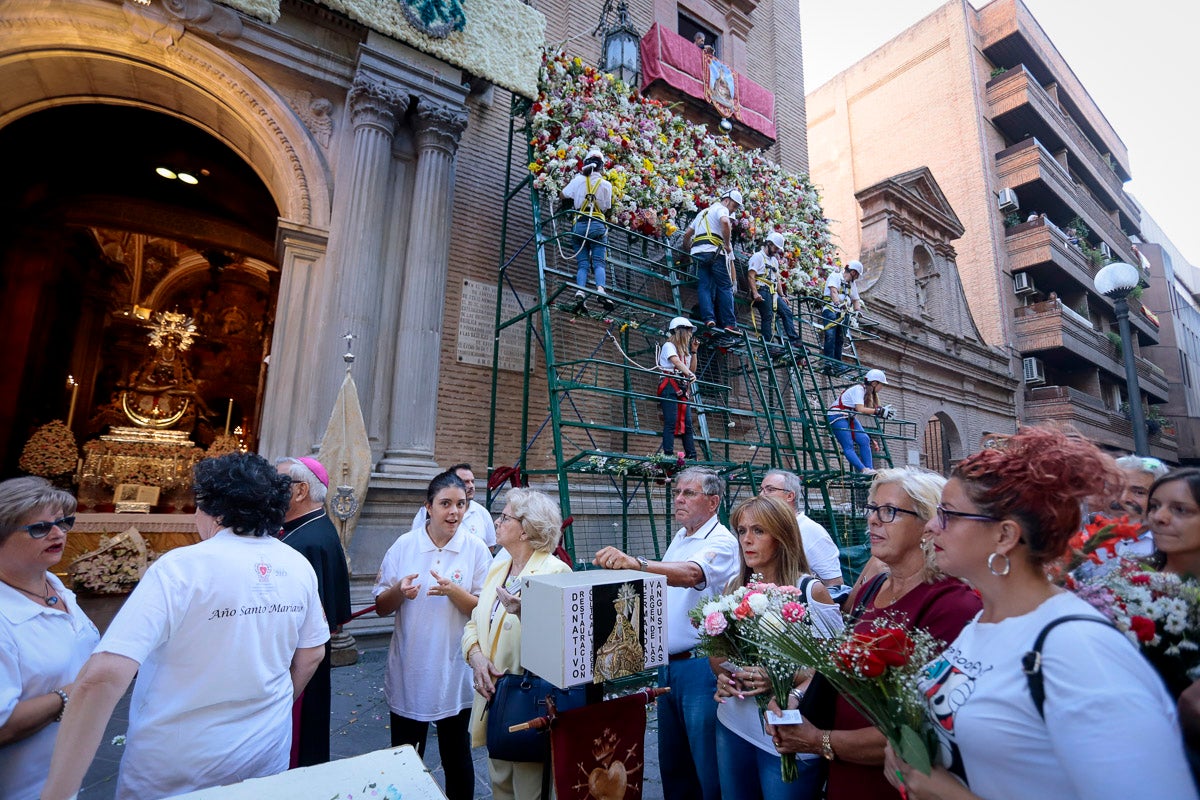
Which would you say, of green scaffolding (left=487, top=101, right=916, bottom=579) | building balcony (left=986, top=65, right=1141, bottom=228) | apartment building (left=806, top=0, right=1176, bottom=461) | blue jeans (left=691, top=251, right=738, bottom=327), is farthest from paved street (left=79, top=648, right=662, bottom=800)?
building balcony (left=986, top=65, right=1141, bottom=228)

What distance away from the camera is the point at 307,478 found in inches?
127

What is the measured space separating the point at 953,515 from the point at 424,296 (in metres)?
7.41

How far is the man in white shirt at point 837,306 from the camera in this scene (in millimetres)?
11938

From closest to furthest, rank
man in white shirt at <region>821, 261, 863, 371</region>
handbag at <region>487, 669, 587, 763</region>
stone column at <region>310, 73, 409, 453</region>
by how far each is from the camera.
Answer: handbag at <region>487, 669, 587, 763</region>, stone column at <region>310, 73, 409, 453</region>, man in white shirt at <region>821, 261, 863, 371</region>

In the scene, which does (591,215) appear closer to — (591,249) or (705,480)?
(591,249)

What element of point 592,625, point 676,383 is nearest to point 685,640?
point 592,625

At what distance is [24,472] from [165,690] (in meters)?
9.28

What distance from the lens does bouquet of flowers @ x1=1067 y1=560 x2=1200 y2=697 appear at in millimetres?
1600

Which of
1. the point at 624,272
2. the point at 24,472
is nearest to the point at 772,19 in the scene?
the point at 624,272

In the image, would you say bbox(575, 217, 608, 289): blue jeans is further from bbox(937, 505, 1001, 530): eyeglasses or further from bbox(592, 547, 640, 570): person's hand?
bbox(937, 505, 1001, 530): eyeglasses

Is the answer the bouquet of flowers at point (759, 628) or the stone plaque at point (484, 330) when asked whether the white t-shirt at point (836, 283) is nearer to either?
the stone plaque at point (484, 330)

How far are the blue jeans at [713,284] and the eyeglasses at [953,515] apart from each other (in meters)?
7.50

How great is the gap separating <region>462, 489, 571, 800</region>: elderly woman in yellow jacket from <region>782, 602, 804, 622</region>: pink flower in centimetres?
113

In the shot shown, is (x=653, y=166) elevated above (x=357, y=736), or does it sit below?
above
